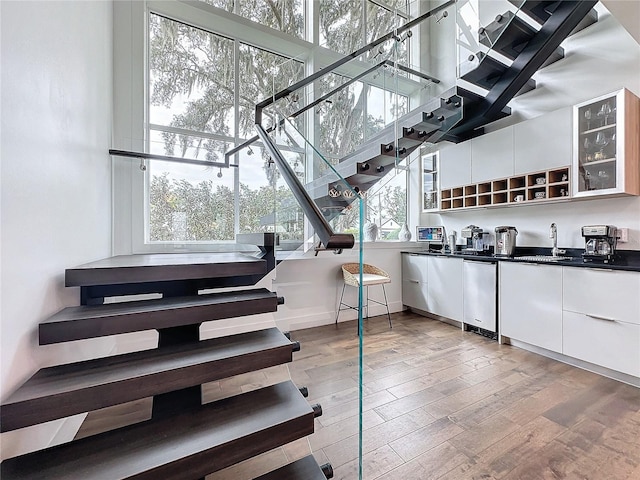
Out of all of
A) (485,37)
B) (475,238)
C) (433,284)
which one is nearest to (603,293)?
(475,238)

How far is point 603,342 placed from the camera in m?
2.35

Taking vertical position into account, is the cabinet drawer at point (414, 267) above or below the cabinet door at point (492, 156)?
below

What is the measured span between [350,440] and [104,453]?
1.22 m

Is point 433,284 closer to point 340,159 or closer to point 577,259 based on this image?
point 577,259

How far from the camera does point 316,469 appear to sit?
128 cm

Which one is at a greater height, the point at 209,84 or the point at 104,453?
the point at 209,84

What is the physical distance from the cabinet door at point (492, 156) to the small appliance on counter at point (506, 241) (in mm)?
657

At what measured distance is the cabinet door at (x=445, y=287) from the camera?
360 centimetres

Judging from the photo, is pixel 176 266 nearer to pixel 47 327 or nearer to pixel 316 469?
pixel 47 327

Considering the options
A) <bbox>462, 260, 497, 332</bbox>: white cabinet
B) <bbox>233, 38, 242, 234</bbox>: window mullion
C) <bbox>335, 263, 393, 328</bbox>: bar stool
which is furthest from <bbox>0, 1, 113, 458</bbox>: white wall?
<bbox>462, 260, 497, 332</bbox>: white cabinet

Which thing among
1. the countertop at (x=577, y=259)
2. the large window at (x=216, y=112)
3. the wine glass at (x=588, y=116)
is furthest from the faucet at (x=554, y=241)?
the large window at (x=216, y=112)

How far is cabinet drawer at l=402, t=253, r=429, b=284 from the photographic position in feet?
13.4

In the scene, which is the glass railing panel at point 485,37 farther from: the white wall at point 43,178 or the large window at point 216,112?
the white wall at point 43,178

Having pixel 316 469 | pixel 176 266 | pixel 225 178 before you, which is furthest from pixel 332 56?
pixel 316 469
